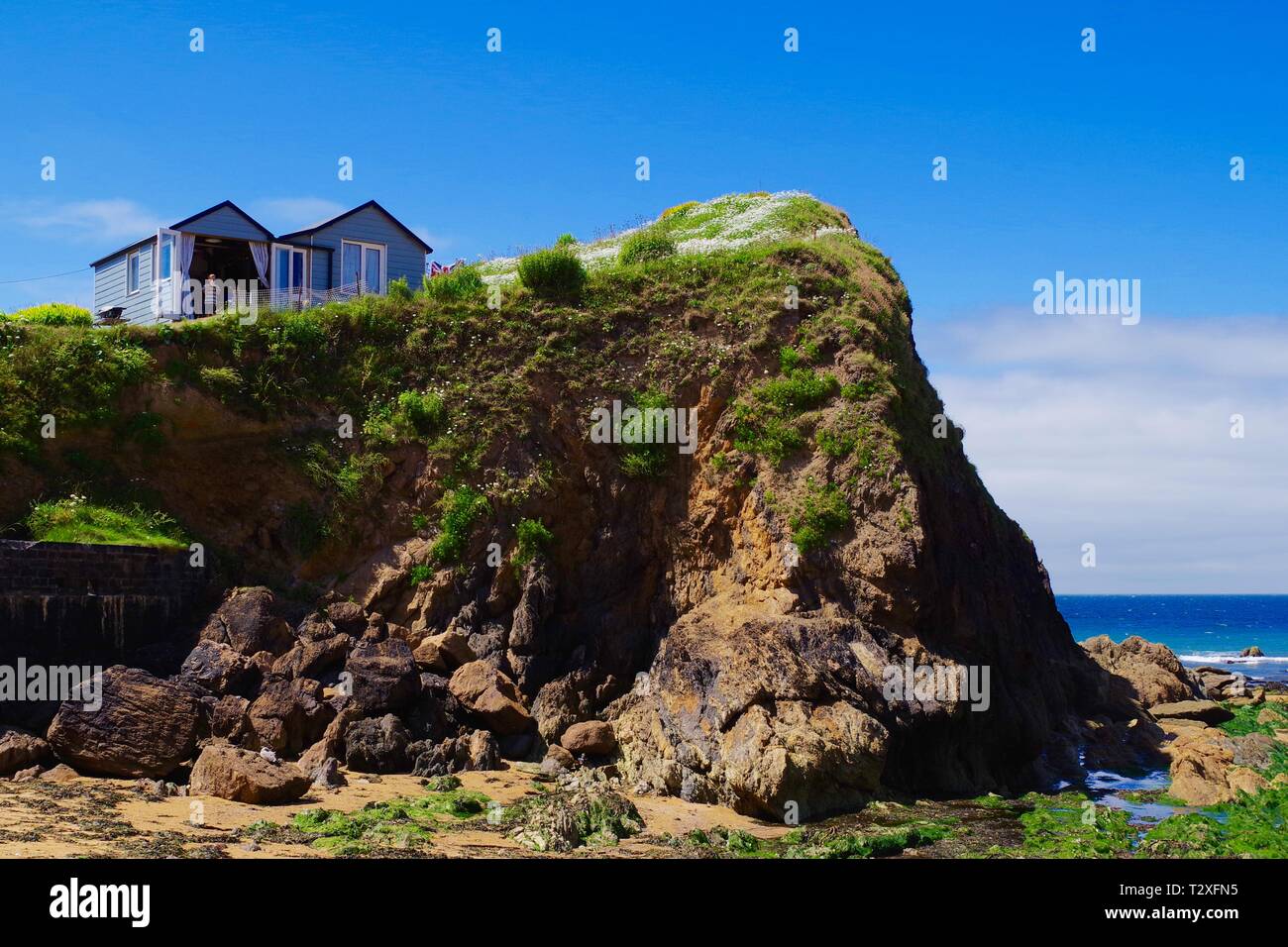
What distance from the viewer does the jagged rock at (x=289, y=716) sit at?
19.8m

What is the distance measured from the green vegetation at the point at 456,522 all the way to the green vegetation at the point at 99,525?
5.11 m

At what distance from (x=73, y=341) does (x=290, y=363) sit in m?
4.48

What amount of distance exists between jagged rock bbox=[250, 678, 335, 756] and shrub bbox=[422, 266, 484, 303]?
1132cm

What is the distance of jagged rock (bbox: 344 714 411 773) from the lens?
1995 cm

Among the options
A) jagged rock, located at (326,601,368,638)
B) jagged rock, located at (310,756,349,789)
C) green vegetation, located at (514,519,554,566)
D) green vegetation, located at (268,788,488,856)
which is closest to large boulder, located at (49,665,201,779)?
jagged rock, located at (310,756,349,789)

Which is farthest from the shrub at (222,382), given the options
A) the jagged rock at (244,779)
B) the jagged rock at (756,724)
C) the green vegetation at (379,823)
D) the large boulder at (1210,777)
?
the large boulder at (1210,777)

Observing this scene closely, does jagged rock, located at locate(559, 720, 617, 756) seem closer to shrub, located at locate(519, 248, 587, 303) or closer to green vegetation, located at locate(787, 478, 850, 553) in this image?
green vegetation, located at locate(787, 478, 850, 553)

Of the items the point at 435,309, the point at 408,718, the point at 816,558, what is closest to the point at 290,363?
the point at 435,309

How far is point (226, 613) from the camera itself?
22.8 meters

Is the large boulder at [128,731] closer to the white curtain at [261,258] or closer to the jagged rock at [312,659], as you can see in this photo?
the jagged rock at [312,659]

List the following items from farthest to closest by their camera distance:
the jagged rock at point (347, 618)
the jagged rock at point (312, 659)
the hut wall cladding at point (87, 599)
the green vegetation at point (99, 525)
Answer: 1. the jagged rock at point (347, 618)
2. the green vegetation at point (99, 525)
3. the jagged rock at point (312, 659)
4. the hut wall cladding at point (87, 599)

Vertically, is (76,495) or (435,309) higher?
(435,309)
